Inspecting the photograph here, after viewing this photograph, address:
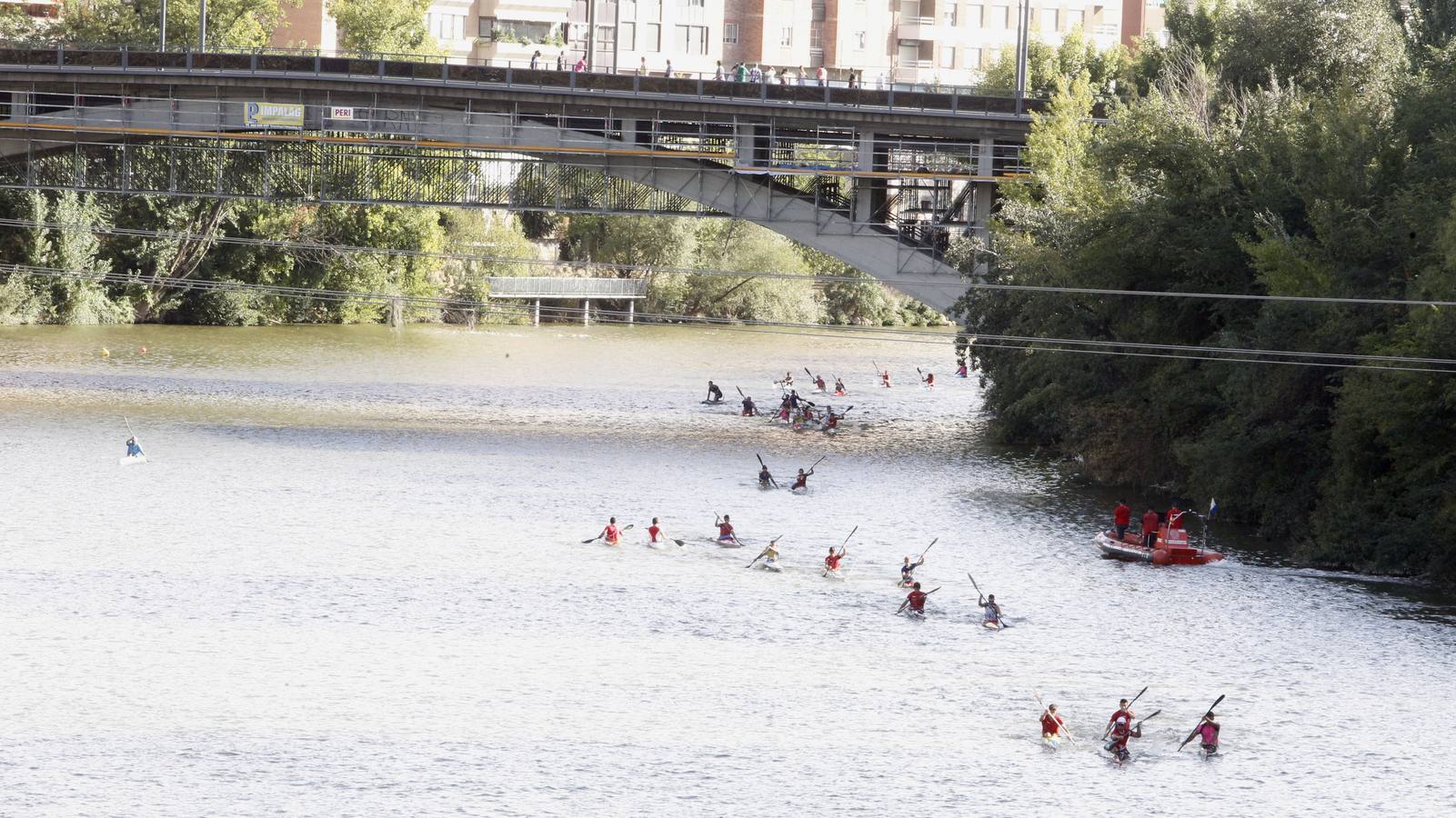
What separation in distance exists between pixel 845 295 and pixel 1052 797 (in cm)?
7971

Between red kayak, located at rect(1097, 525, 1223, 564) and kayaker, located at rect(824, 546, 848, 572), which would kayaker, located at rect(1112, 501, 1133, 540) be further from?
kayaker, located at rect(824, 546, 848, 572)

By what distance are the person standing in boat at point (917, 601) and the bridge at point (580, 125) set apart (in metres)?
22.0

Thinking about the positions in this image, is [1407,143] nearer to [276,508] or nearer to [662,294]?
[276,508]

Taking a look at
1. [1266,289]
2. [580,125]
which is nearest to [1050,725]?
[1266,289]

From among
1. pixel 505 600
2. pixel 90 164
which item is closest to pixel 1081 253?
pixel 505 600

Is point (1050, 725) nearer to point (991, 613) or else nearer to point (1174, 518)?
point (991, 613)

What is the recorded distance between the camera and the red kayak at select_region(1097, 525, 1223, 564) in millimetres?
39812

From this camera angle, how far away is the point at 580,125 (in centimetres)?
6303

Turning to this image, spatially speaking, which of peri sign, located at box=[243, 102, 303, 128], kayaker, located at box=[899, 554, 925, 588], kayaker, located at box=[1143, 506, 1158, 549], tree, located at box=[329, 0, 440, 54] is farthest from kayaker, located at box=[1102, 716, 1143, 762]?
tree, located at box=[329, 0, 440, 54]

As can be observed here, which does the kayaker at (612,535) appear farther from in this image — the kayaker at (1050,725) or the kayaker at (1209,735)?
the kayaker at (1209,735)

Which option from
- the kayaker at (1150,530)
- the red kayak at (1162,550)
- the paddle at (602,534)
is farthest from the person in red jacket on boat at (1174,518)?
the paddle at (602,534)

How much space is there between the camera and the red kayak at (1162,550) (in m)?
39.8

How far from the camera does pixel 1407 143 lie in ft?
140

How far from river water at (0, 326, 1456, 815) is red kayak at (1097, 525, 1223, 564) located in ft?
1.15
